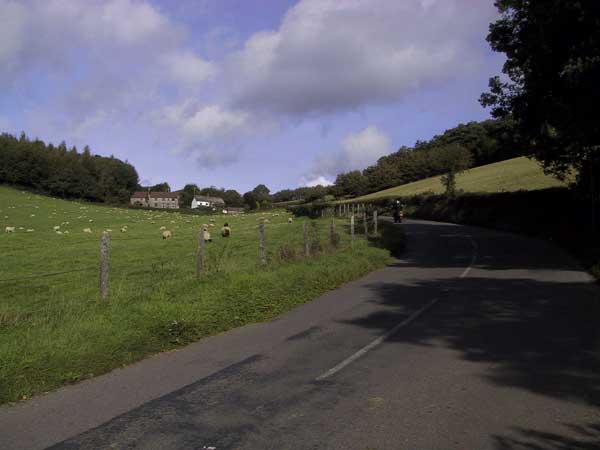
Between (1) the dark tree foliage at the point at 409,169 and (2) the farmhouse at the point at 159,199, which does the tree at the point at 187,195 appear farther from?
(1) the dark tree foliage at the point at 409,169

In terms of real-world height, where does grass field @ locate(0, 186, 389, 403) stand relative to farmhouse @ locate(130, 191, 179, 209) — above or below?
below

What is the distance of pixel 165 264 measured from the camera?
719 inches

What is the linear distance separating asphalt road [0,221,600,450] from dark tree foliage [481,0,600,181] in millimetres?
7799

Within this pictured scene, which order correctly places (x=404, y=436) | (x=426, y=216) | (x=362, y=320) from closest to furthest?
(x=404, y=436) < (x=362, y=320) < (x=426, y=216)

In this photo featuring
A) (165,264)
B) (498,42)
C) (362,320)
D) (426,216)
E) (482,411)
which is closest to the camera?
(482,411)

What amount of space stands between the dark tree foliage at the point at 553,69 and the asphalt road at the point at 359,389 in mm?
7799

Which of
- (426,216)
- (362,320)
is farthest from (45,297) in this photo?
(426,216)

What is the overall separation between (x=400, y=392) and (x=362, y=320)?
4.38 meters

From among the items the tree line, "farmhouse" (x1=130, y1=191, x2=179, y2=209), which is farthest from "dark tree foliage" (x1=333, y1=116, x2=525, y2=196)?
"farmhouse" (x1=130, y1=191, x2=179, y2=209)

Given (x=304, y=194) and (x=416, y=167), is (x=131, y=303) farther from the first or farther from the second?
(x=304, y=194)

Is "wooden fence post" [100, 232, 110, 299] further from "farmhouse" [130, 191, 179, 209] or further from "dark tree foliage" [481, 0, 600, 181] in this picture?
"farmhouse" [130, 191, 179, 209]

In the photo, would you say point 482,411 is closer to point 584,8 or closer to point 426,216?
point 584,8

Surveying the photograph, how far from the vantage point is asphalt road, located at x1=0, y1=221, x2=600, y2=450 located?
5273mm

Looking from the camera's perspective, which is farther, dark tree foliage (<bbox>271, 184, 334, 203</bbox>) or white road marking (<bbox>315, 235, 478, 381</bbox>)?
dark tree foliage (<bbox>271, 184, 334, 203</bbox>)
